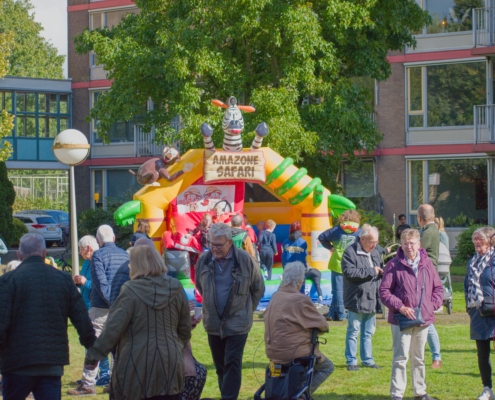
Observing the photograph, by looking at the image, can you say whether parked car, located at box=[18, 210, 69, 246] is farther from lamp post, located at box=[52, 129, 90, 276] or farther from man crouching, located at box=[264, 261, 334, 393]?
man crouching, located at box=[264, 261, 334, 393]

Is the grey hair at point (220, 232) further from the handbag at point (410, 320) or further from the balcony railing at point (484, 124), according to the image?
the balcony railing at point (484, 124)

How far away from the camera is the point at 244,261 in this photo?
8.02 metres

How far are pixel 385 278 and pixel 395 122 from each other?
22073 mm

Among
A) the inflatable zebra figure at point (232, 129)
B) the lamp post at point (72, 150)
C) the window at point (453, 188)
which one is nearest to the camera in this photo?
the lamp post at point (72, 150)

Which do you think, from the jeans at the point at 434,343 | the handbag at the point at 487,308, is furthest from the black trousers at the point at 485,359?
the jeans at the point at 434,343

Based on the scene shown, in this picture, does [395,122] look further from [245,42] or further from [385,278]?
[385,278]

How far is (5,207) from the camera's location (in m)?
31.6

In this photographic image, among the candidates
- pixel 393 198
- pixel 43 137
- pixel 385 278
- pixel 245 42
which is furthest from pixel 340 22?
pixel 43 137

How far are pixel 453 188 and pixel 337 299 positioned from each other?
16038mm

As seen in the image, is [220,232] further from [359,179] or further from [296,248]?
[359,179]

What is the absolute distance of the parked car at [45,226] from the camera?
37875 millimetres

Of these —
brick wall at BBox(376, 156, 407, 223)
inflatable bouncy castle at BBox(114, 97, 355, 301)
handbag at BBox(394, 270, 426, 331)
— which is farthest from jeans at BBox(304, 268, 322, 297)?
brick wall at BBox(376, 156, 407, 223)

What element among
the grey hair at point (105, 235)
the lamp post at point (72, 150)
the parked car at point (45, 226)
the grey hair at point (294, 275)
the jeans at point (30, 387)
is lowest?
the parked car at point (45, 226)

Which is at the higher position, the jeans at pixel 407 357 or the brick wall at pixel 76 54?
the brick wall at pixel 76 54
